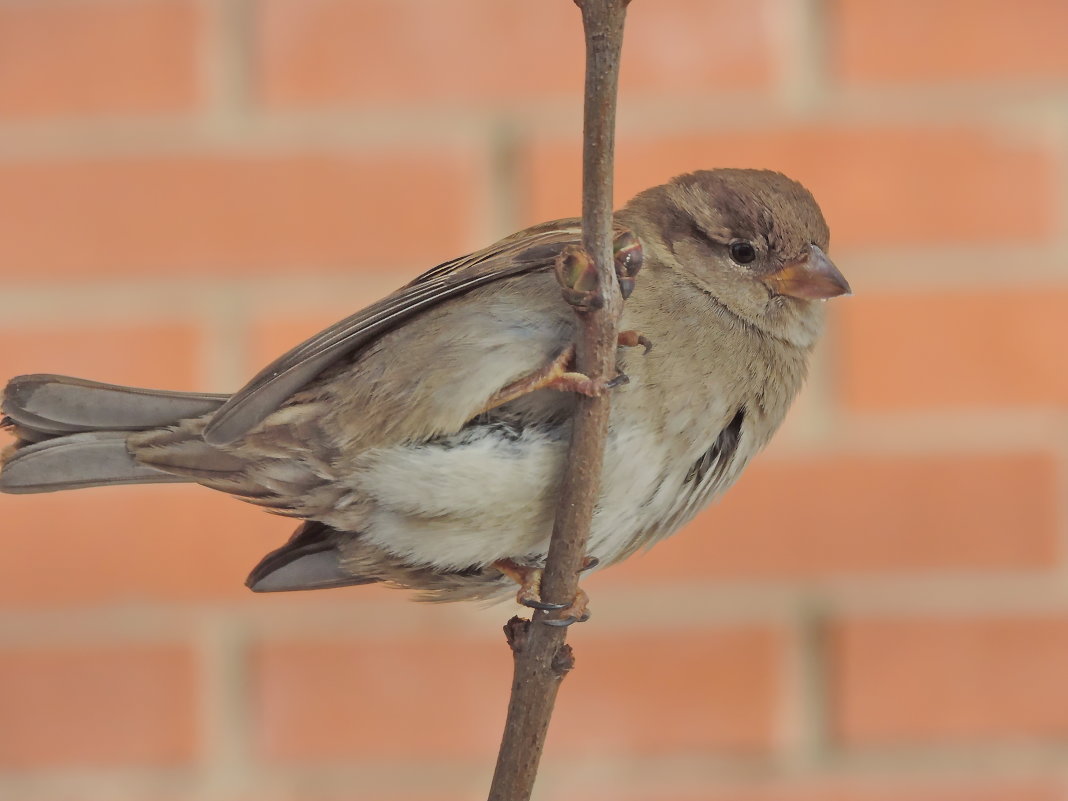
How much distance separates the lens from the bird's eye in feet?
3.67

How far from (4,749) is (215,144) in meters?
0.64

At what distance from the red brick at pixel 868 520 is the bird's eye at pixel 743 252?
37 centimetres

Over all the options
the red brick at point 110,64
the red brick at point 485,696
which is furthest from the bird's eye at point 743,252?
the red brick at point 110,64

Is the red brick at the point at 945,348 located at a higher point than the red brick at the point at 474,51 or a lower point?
lower

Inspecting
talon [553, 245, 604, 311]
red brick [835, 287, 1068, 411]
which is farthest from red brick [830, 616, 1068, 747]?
talon [553, 245, 604, 311]

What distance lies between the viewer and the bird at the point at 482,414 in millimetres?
Answer: 956

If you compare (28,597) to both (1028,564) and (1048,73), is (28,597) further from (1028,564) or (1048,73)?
(1048,73)

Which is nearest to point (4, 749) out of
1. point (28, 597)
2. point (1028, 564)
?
point (28, 597)

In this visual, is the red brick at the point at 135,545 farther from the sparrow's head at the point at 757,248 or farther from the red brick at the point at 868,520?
the sparrow's head at the point at 757,248

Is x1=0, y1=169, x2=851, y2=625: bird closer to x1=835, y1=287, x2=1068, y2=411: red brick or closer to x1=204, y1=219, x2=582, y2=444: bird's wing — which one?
x1=204, y1=219, x2=582, y2=444: bird's wing

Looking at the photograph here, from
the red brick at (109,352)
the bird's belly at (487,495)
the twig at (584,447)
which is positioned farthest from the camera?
the red brick at (109,352)

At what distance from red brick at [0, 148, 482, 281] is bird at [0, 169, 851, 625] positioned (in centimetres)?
38

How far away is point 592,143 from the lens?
0.69 m

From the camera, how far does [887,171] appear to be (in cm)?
146
